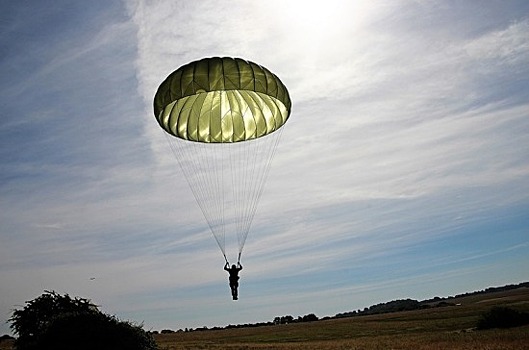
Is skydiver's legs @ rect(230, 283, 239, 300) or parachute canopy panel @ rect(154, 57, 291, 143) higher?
parachute canopy panel @ rect(154, 57, 291, 143)

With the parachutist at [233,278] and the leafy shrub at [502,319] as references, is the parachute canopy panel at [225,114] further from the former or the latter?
the leafy shrub at [502,319]

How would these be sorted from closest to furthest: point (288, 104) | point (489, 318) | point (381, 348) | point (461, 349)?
point (288, 104)
point (461, 349)
point (381, 348)
point (489, 318)

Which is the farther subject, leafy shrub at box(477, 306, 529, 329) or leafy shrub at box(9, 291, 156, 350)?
leafy shrub at box(477, 306, 529, 329)

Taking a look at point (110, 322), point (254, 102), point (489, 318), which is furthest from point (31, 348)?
point (489, 318)

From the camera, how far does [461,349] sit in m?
32.5

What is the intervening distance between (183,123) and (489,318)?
41089 mm

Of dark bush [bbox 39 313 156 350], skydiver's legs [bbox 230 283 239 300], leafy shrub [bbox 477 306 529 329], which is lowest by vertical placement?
leafy shrub [bbox 477 306 529 329]

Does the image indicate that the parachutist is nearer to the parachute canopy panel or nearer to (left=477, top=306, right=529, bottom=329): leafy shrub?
the parachute canopy panel

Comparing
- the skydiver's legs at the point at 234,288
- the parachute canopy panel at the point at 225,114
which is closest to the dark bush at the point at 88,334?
the skydiver's legs at the point at 234,288

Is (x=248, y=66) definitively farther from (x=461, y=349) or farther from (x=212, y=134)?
(x=461, y=349)

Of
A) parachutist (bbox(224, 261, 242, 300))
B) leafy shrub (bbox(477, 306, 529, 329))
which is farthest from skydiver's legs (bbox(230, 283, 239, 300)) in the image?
leafy shrub (bbox(477, 306, 529, 329))

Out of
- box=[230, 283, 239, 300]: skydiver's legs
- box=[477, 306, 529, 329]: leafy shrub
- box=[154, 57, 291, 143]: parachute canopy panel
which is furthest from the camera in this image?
box=[477, 306, 529, 329]: leafy shrub

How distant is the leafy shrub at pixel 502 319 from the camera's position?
50.5 m

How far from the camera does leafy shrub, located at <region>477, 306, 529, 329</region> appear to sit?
50469mm
